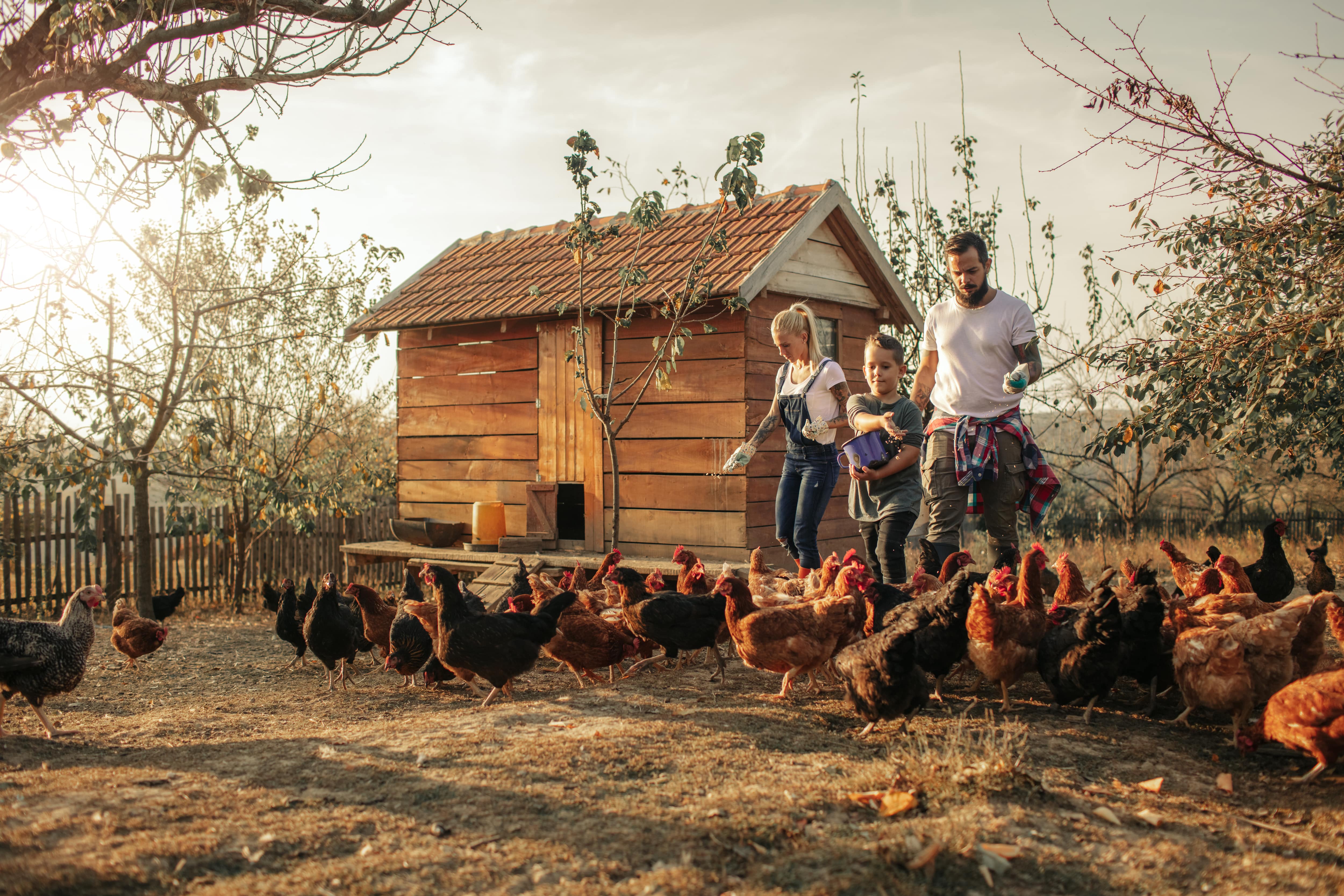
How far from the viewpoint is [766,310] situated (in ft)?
27.8

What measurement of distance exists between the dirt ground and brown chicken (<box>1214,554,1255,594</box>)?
42.6 inches

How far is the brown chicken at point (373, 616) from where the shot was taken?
629 cm

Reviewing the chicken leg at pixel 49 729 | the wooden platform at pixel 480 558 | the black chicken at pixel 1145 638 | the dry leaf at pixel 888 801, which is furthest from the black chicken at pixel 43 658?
the black chicken at pixel 1145 638

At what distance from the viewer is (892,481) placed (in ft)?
19.3

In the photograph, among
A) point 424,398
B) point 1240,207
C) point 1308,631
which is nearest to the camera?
point 1308,631

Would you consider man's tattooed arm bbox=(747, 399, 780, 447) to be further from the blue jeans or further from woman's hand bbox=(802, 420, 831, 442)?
woman's hand bbox=(802, 420, 831, 442)

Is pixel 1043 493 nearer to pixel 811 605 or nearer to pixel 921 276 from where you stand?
pixel 811 605

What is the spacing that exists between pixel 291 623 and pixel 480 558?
2338 millimetres

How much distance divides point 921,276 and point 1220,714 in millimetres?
9965

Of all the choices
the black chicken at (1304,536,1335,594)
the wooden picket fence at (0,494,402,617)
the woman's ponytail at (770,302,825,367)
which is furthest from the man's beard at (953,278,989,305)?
the wooden picket fence at (0,494,402,617)

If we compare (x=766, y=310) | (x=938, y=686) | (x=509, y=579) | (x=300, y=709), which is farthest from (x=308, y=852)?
(x=766, y=310)

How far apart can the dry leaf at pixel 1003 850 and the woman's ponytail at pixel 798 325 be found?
406cm

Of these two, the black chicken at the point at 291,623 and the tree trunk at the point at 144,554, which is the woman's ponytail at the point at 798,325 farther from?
the tree trunk at the point at 144,554

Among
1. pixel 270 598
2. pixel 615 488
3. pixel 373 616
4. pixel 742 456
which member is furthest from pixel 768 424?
pixel 270 598
